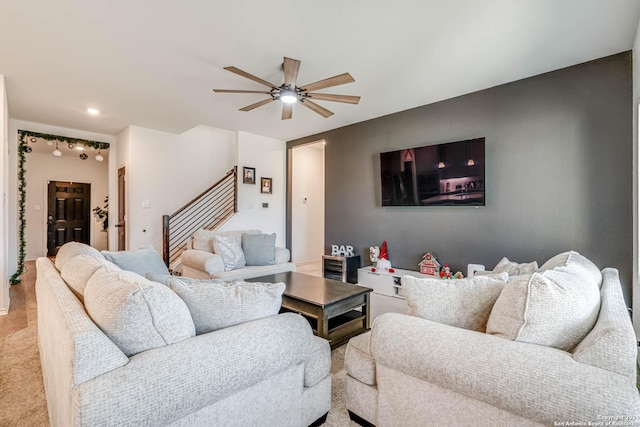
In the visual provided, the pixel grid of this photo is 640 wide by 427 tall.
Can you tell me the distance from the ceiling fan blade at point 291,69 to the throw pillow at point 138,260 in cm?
203

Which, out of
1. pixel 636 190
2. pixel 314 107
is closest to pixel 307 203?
pixel 314 107

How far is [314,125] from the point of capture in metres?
5.13

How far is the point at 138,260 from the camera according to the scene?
2.70 metres

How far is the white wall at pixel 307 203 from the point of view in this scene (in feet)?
21.2

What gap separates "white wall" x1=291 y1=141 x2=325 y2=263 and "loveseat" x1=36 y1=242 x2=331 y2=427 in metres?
4.91

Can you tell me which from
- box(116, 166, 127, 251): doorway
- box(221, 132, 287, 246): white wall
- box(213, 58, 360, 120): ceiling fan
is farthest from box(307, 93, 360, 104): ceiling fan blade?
box(116, 166, 127, 251): doorway

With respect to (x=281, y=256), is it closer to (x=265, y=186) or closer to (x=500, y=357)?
Result: (x=265, y=186)

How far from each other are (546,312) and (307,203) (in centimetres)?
584

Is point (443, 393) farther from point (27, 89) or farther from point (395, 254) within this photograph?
point (27, 89)

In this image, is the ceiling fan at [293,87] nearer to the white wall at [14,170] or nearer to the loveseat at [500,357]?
the loveseat at [500,357]

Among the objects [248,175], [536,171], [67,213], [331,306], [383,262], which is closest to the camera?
[331,306]

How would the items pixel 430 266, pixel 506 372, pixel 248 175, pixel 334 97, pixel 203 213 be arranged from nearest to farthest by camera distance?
pixel 506 372 < pixel 334 97 < pixel 430 266 < pixel 248 175 < pixel 203 213

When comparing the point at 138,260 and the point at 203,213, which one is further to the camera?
the point at 203,213

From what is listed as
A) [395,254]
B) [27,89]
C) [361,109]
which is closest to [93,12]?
[27,89]
